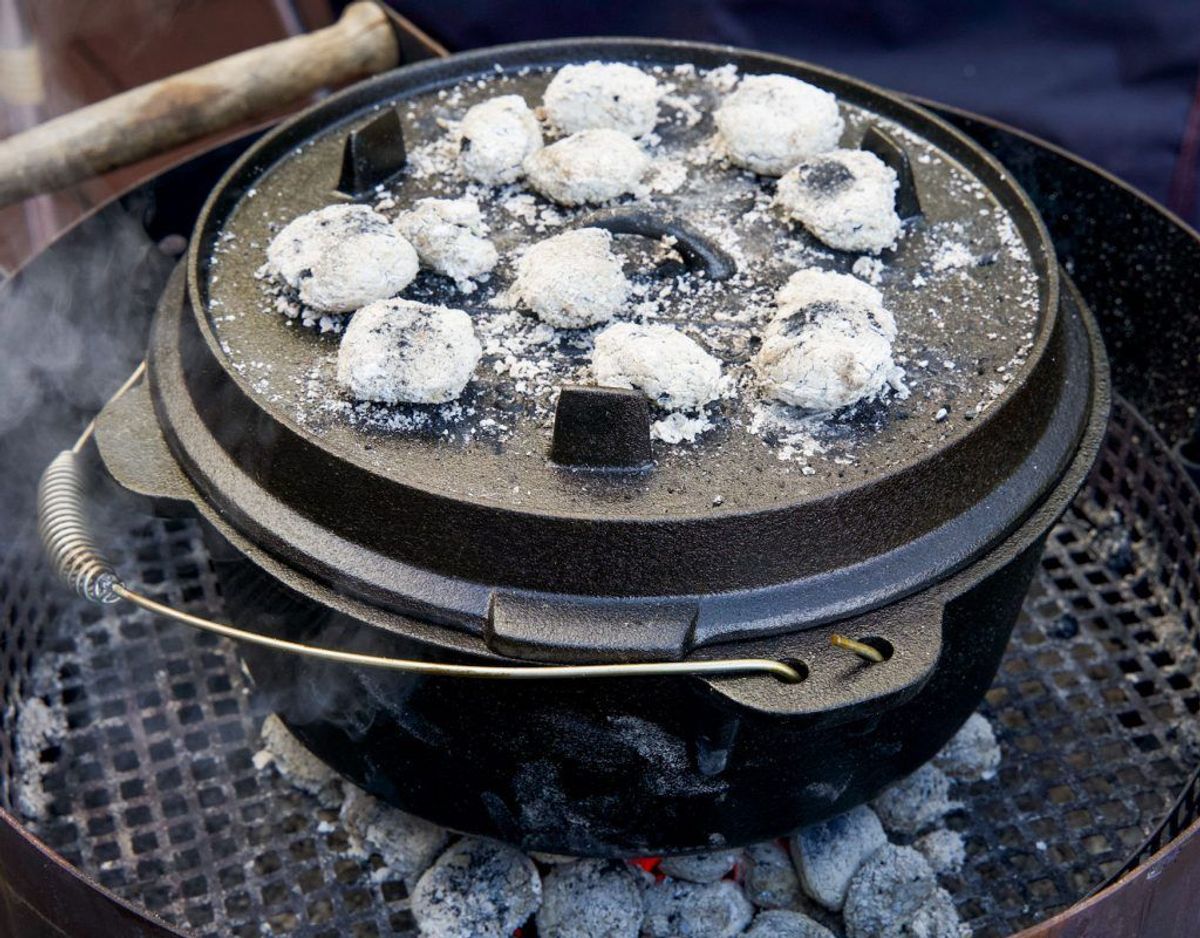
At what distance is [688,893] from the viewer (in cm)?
162

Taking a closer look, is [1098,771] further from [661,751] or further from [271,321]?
[271,321]

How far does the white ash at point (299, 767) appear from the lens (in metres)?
1.74

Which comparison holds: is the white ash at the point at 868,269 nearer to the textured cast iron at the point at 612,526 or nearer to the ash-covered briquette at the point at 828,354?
the ash-covered briquette at the point at 828,354

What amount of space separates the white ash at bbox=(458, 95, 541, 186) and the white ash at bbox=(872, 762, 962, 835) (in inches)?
37.9

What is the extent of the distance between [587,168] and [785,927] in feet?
3.20

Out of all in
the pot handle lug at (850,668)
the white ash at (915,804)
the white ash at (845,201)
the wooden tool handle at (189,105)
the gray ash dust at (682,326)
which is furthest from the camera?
the wooden tool handle at (189,105)

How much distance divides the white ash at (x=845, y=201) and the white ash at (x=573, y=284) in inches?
9.9

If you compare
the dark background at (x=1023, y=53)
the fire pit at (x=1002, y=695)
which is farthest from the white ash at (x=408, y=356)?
the dark background at (x=1023, y=53)

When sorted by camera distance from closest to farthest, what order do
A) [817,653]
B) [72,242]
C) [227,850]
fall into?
1. [817,653]
2. [227,850]
3. [72,242]

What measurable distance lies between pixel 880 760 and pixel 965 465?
1.22 feet

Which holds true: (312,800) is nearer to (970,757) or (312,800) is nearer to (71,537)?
(71,537)

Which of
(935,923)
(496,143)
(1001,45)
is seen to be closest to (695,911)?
(935,923)

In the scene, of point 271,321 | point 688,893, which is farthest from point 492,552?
point 688,893

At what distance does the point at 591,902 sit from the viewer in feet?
5.17
